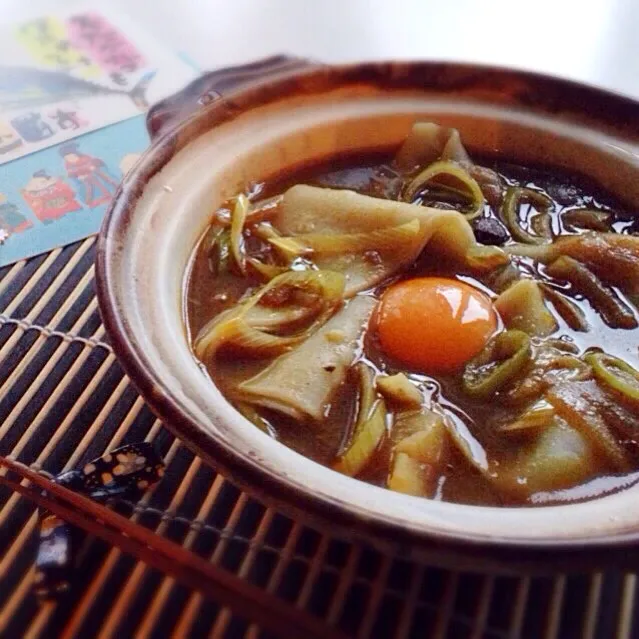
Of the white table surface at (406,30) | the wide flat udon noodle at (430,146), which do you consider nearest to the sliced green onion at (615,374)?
the wide flat udon noodle at (430,146)

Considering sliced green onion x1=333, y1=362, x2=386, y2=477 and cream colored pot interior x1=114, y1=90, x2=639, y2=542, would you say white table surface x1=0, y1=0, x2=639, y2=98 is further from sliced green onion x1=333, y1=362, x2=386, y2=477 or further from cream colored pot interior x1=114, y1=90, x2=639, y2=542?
sliced green onion x1=333, y1=362, x2=386, y2=477

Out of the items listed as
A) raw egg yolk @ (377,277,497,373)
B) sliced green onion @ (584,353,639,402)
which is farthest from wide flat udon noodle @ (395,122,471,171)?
sliced green onion @ (584,353,639,402)

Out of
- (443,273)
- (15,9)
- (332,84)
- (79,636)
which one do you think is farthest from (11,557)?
(15,9)

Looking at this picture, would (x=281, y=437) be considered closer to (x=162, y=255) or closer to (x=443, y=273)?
(x=162, y=255)

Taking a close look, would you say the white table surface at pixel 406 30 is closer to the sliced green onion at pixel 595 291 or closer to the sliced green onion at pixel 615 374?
the sliced green onion at pixel 595 291

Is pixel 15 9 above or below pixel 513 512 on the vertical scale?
below
